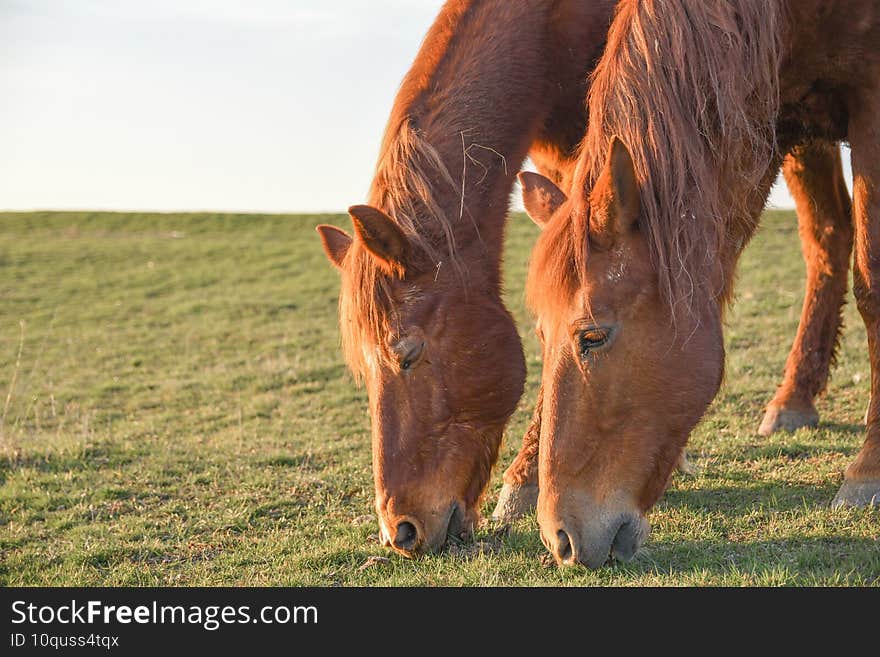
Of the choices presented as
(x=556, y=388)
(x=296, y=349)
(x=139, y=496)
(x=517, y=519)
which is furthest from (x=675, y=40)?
(x=296, y=349)

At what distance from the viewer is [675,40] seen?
402cm

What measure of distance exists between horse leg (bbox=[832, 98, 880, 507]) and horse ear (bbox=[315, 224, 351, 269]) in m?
2.88

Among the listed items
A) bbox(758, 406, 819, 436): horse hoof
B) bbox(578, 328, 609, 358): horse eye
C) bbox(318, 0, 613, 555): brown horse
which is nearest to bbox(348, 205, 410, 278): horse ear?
bbox(318, 0, 613, 555): brown horse

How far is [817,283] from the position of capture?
6.88m

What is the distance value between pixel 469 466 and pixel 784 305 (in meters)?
9.76

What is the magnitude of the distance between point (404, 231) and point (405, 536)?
1.50m

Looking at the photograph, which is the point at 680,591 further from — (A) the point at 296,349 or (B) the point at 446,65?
(A) the point at 296,349

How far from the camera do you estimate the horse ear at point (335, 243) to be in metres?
4.96

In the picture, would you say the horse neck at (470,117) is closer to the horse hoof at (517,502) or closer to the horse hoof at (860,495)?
the horse hoof at (517,502)

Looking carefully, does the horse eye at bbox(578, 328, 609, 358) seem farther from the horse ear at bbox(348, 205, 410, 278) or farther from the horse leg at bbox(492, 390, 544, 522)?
the horse leg at bbox(492, 390, 544, 522)

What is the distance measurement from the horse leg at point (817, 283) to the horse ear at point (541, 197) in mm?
3130

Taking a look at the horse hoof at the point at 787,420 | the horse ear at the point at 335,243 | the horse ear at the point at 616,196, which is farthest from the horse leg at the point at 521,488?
the horse hoof at the point at 787,420

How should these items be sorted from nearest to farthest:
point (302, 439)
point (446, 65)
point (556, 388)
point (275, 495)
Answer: point (556, 388) < point (446, 65) < point (275, 495) < point (302, 439)

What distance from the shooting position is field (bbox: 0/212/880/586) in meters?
4.42
